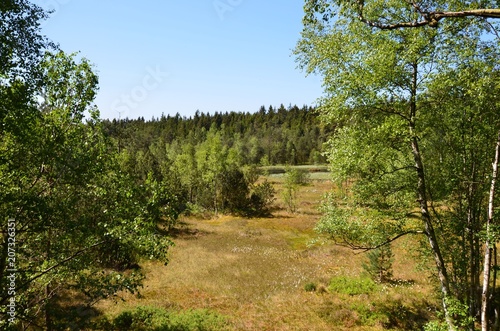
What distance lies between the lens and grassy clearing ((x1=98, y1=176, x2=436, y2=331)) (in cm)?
1723

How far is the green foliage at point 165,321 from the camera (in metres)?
16.2

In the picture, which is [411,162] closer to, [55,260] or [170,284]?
[55,260]

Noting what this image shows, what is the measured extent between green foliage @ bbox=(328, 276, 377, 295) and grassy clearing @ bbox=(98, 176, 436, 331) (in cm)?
13

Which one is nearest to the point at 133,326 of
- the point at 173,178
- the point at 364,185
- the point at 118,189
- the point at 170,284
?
the point at 170,284

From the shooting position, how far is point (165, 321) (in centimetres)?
1688

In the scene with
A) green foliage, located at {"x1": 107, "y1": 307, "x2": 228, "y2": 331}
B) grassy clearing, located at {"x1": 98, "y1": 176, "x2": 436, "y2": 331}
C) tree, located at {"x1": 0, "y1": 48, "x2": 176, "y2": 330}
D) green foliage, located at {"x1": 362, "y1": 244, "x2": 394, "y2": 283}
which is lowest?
grassy clearing, located at {"x1": 98, "y1": 176, "x2": 436, "y2": 331}

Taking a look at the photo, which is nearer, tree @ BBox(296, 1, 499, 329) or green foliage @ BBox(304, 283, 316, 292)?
tree @ BBox(296, 1, 499, 329)

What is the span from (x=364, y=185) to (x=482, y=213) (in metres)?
5.83

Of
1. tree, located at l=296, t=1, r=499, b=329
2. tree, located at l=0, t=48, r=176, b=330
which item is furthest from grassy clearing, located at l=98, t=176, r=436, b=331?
tree, located at l=0, t=48, r=176, b=330

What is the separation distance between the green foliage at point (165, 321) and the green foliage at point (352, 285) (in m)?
8.82

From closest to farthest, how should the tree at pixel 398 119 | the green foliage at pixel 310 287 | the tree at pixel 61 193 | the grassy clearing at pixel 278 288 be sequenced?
the tree at pixel 61 193 → the tree at pixel 398 119 → the grassy clearing at pixel 278 288 → the green foliage at pixel 310 287

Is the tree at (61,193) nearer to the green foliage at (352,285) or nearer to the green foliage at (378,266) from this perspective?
the green foliage at (352,285)

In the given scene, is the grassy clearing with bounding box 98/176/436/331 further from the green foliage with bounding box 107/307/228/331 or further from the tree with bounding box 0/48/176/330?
the tree with bounding box 0/48/176/330

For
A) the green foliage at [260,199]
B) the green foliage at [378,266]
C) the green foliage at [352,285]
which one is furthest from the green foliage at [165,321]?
the green foliage at [260,199]
